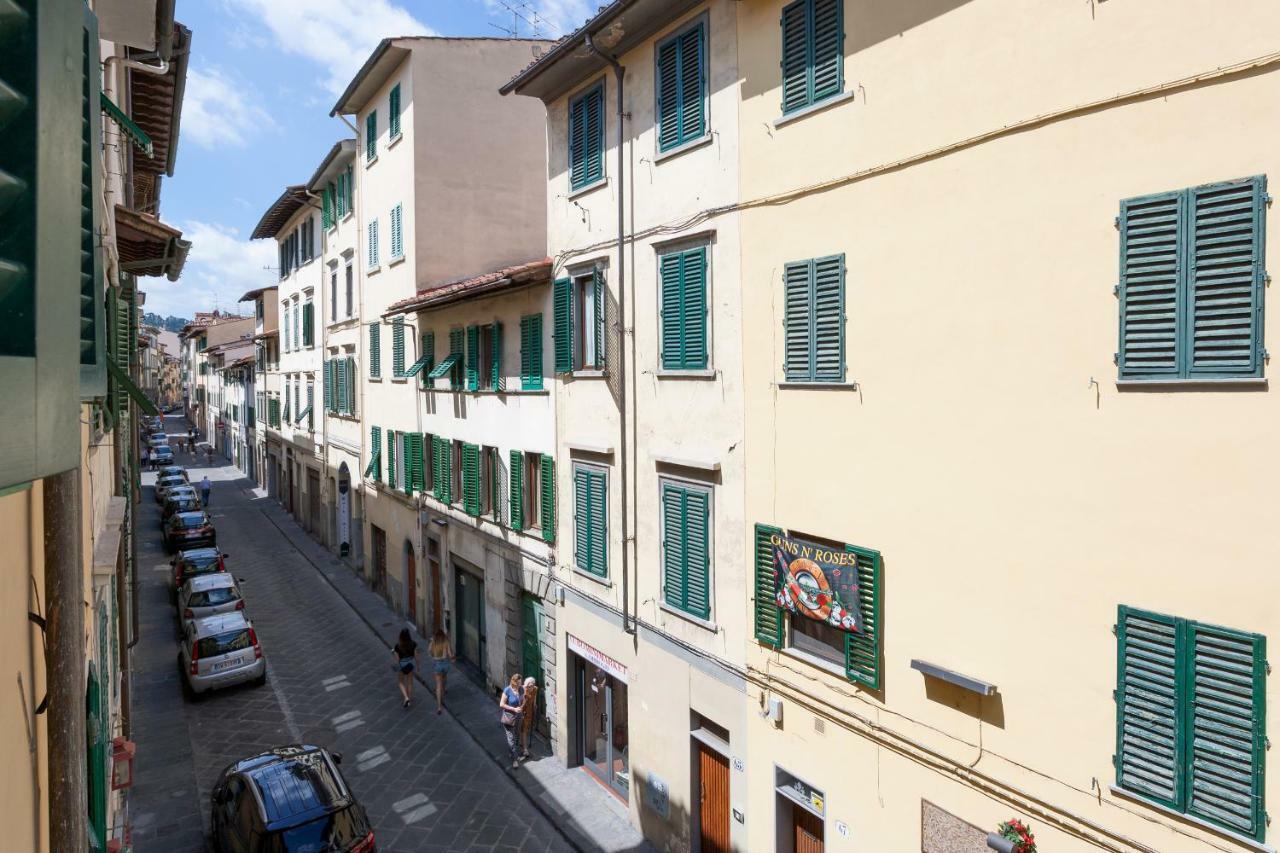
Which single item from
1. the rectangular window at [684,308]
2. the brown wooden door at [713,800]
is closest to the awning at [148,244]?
the rectangular window at [684,308]

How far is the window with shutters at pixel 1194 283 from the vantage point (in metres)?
5.58

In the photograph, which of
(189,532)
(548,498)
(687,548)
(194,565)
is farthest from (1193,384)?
(189,532)

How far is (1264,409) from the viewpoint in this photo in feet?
18.1

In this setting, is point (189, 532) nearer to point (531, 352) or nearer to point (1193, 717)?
point (531, 352)

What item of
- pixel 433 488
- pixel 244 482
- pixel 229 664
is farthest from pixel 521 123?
pixel 244 482

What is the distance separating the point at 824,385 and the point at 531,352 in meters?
7.38

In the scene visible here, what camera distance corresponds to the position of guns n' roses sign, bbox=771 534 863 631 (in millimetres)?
8555

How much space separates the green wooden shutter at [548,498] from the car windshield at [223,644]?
778cm

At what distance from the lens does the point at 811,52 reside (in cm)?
880

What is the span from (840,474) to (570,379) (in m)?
6.04

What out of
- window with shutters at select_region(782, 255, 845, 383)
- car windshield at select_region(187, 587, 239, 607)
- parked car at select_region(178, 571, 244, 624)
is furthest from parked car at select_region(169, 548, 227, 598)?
window with shutters at select_region(782, 255, 845, 383)

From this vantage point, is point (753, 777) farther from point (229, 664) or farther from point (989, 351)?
point (229, 664)

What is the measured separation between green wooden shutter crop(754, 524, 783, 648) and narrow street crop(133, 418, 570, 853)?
16.3 ft

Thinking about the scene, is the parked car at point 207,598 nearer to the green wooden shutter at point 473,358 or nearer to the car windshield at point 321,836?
the green wooden shutter at point 473,358
